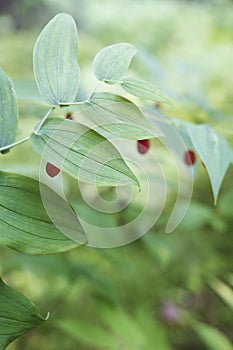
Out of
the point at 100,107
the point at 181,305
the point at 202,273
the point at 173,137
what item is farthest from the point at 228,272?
the point at 100,107

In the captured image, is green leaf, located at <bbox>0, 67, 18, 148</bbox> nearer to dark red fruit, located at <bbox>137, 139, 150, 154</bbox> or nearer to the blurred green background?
dark red fruit, located at <bbox>137, 139, 150, 154</bbox>

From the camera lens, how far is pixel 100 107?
0.42m

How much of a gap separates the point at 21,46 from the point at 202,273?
1076mm

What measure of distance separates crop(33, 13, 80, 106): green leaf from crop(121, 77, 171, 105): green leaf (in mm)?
38

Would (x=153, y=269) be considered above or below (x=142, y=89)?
below

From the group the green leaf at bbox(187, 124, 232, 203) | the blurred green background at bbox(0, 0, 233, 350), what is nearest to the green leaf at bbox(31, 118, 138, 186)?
the green leaf at bbox(187, 124, 232, 203)

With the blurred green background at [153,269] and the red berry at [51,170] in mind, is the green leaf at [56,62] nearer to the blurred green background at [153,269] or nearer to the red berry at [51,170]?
the red berry at [51,170]

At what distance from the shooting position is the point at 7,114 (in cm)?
40

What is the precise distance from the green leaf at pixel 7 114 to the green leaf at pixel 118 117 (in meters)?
0.05

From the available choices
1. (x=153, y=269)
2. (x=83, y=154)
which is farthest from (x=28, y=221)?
(x=153, y=269)

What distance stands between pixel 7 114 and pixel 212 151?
0.20 m

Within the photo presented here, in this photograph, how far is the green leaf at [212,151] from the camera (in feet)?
1.59

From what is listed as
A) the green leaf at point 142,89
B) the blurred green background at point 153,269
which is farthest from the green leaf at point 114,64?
the blurred green background at point 153,269

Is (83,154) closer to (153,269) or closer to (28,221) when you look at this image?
(28,221)
